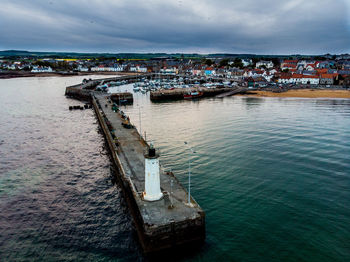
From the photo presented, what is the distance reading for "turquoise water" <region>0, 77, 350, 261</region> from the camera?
13445 millimetres

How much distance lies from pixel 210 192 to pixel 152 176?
6.20m

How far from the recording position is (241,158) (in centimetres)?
2462

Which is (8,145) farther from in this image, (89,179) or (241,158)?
(241,158)

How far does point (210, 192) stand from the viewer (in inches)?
733

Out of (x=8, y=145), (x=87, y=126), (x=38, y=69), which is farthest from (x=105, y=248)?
(x=38, y=69)

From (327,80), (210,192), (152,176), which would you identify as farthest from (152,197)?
(327,80)

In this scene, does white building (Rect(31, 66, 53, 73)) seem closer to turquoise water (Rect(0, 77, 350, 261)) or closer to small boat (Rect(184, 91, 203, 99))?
small boat (Rect(184, 91, 203, 99))

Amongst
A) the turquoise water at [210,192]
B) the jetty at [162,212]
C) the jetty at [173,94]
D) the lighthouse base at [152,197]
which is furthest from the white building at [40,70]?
the lighthouse base at [152,197]

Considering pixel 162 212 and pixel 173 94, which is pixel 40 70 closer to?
pixel 173 94

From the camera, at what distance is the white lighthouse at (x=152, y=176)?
14.0 m

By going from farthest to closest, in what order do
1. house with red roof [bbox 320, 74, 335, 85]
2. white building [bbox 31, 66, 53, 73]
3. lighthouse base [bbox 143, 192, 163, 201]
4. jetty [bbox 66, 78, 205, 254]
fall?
white building [bbox 31, 66, 53, 73]
house with red roof [bbox 320, 74, 335, 85]
lighthouse base [bbox 143, 192, 163, 201]
jetty [bbox 66, 78, 205, 254]

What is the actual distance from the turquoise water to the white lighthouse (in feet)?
8.31

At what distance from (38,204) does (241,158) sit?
18106mm

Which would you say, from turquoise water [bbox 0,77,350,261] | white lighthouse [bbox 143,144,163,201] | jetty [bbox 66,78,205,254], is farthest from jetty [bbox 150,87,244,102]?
white lighthouse [bbox 143,144,163,201]
